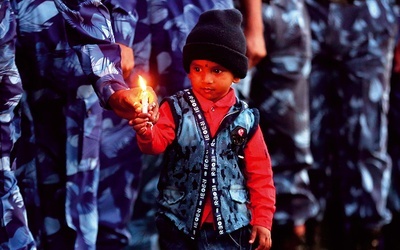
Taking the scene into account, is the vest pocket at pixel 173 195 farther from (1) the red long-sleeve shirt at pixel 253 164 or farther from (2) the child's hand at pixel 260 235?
(2) the child's hand at pixel 260 235

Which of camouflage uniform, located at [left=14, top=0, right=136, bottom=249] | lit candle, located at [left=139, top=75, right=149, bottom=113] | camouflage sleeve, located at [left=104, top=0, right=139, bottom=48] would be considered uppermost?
lit candle, located at [left=139, top=75, right=149, bottom=113]

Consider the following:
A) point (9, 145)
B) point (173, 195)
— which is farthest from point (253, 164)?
point (9, 145)

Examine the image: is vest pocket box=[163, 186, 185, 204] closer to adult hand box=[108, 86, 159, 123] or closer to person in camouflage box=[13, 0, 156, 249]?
adult hand box=[108, 86, 159, 123]

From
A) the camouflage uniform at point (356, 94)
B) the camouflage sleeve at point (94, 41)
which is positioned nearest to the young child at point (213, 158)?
the camouflage sleeve at point (94, 41)

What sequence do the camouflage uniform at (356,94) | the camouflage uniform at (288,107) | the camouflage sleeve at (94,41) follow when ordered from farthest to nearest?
the camouflage uniform at (356,94)
the camouflage uniform at (288,107)
the camouflage sleeve at (94,41)

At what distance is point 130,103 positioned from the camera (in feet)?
12.6

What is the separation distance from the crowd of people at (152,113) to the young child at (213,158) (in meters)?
0.07

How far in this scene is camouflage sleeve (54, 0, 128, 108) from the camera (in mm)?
4160

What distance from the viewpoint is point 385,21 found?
7.23m

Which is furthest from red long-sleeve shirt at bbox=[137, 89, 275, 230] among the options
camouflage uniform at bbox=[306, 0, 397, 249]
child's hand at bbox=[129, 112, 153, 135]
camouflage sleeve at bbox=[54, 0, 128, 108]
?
camouflage uniform at bbox=[306, 0, 397, 249]

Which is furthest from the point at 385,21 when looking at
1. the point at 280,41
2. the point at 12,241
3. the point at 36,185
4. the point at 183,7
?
the point at 12,241

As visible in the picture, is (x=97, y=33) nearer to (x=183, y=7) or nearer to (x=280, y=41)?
(x=183, y=7)

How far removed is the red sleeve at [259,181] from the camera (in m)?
4.30

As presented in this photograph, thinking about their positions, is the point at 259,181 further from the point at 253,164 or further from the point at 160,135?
the point at 160,135
